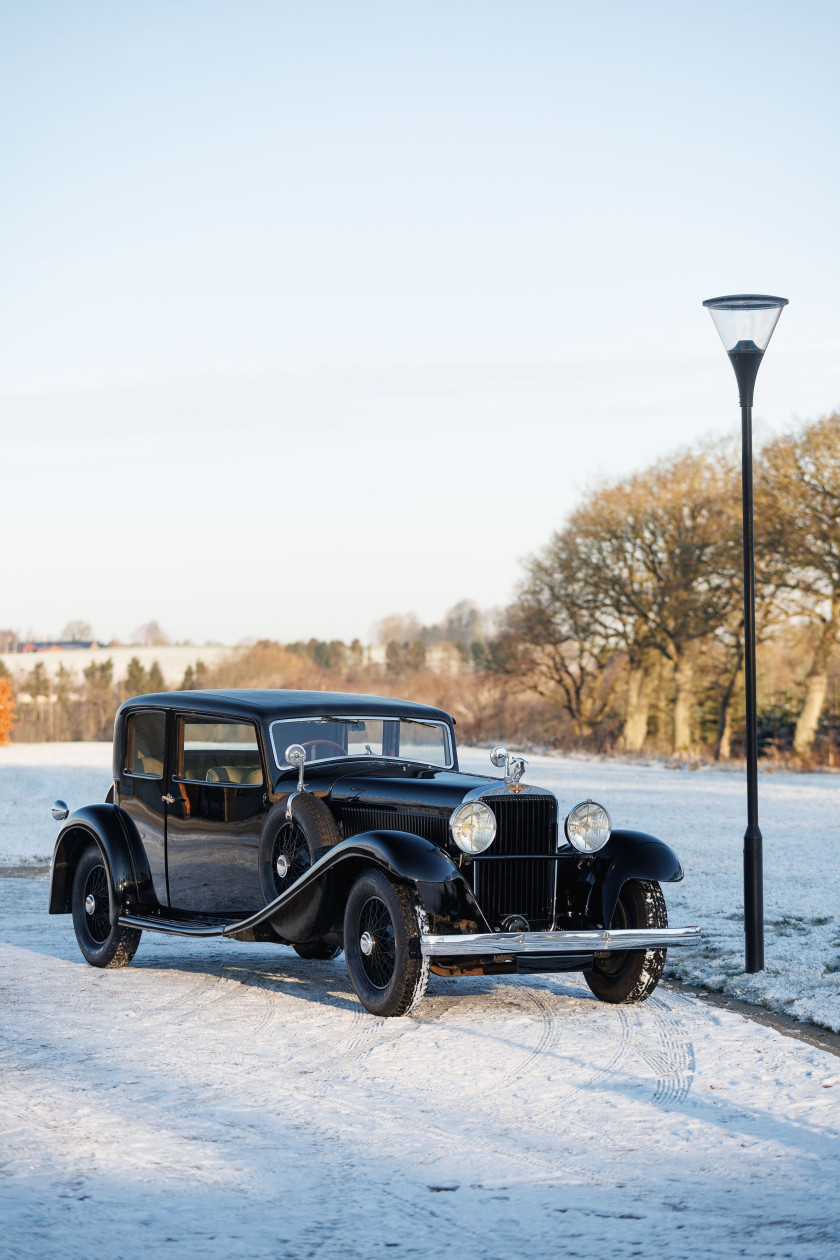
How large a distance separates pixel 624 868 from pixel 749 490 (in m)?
2.65

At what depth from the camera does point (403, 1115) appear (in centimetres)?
539

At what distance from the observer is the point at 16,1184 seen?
14.8 feet

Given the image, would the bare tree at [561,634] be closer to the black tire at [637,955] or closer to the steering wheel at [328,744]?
the steering wheel at [328,744]

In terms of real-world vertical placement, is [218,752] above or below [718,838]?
above

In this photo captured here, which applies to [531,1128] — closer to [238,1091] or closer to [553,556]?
[238,1091]

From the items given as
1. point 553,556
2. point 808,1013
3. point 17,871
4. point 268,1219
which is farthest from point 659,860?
point 553,556

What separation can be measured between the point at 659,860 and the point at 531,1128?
2.71 meters

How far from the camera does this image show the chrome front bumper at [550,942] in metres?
6.80

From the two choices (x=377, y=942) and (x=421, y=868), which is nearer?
(x=421, y=868)

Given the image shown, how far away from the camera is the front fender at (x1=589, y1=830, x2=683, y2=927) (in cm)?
764

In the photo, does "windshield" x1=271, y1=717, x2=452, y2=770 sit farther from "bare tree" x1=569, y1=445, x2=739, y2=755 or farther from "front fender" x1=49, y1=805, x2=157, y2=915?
"bare tree" x1=569, y1=445, x2=739, y2=755

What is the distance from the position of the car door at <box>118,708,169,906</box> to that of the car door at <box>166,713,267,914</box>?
86mm

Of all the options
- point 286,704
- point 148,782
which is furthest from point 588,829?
point 148,782

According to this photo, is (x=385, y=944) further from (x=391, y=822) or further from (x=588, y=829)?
(x=588, y=829)
